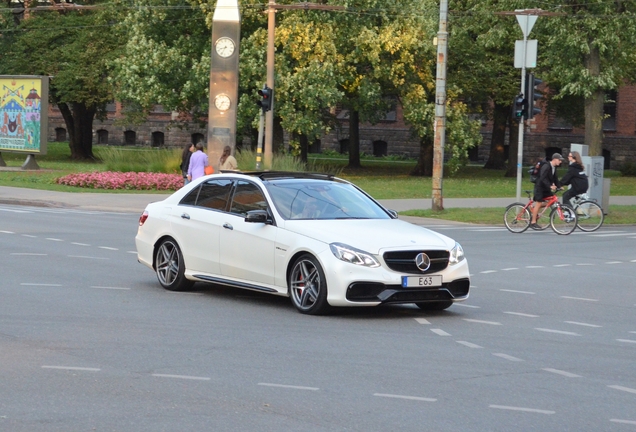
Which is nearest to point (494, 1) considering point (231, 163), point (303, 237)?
point (231, 163)

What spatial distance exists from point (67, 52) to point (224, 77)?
2031cm

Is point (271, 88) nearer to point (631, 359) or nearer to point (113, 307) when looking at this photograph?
point (113, 307)

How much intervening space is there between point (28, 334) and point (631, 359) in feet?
16.4

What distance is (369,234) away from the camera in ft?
37.1

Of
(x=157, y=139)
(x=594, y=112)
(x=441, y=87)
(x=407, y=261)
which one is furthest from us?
(x=157, y=139)

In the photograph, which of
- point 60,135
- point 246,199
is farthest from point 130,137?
point 246,199

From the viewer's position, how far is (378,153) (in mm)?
71250

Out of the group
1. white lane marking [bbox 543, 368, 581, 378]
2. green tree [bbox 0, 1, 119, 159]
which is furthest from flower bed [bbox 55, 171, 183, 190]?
white lane marking [bbox 543, 368, 581, 378]

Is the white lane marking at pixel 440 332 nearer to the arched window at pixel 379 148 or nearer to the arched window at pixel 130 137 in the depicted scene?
the arched window at pixel 379 148

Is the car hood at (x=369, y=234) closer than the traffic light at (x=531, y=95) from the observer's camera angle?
Yes

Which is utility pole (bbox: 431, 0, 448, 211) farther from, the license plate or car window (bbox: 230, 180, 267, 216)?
the license plate

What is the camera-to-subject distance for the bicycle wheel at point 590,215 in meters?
26.0

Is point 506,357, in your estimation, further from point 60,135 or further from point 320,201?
point 60,135

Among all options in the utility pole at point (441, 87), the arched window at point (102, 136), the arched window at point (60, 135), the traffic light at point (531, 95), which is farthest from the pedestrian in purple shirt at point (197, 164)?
the arched window at point (60, 135)
